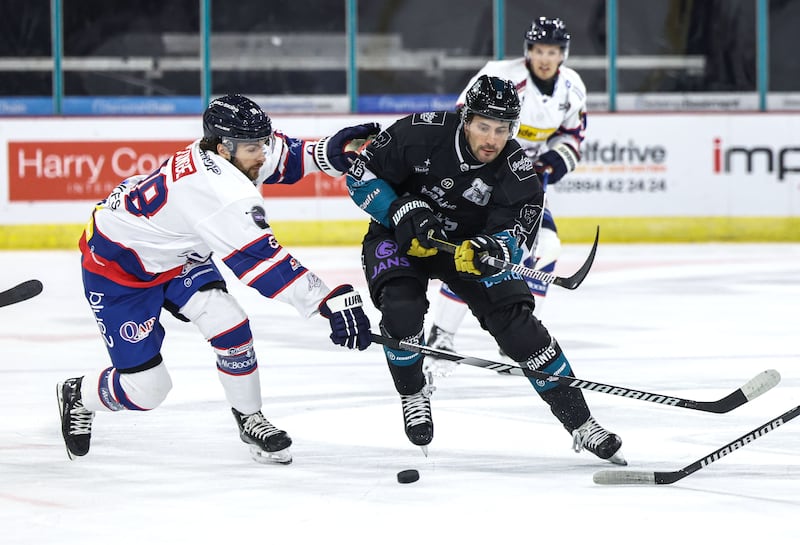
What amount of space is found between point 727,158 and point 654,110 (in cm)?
68

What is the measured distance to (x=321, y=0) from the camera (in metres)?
9.81

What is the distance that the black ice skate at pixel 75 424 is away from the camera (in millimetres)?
3434

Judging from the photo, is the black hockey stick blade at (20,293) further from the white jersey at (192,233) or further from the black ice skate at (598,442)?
the black ice skate at (598,442)

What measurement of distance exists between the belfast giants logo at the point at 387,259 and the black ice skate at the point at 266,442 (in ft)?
1.51

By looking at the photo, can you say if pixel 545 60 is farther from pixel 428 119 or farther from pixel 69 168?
pixel 69 168

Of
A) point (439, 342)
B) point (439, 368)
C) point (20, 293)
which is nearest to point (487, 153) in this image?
point (20, 293)

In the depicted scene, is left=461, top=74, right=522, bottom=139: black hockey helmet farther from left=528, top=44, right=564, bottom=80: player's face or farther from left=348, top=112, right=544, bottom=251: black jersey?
left=528, top=44, right=564, bottom=80: player's face

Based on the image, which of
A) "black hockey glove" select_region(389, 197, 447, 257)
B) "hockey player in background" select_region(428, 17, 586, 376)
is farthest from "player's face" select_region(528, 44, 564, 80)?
"black hockey glove" select_region(389, 197, 447, 257)

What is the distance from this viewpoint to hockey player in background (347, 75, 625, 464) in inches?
131

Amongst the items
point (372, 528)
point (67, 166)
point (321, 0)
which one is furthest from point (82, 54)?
point (372, 528)

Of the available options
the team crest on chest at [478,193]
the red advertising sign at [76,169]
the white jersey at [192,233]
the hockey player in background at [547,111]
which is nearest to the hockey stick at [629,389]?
the white jersey at [192,233]

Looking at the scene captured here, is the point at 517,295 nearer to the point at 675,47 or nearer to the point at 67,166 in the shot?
the point at 67,166

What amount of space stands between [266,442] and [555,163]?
7.14 ft

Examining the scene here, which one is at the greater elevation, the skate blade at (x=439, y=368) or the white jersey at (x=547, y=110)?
the white jersey at (x=547, y=110)
